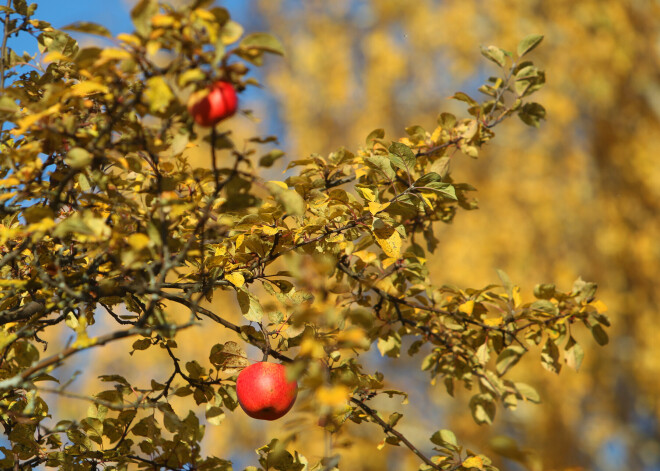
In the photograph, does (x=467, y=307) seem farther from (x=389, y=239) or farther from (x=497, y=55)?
(x=497, y=55)

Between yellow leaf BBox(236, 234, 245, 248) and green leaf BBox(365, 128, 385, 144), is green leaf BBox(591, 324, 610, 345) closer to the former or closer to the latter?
green leaf BBox(365, 128, 385, 144)

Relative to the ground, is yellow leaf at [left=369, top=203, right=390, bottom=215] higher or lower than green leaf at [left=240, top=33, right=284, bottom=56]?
higher

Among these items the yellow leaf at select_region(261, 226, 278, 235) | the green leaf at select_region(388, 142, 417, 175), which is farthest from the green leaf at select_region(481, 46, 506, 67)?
the yellow leaf at select_region(261, 226, 278, 235)

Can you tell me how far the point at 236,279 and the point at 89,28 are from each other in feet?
1.55

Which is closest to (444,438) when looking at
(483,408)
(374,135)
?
(483,408)

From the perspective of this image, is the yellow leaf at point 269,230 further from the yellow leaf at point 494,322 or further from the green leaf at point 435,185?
the yellow leaf at point 494,322

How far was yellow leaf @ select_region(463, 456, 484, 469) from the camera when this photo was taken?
106 cm

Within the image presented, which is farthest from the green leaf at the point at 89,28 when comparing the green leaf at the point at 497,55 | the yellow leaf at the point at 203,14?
the green leaf at the point at 497,55

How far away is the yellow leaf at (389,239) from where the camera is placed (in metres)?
1.06

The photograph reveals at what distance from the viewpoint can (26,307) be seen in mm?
969

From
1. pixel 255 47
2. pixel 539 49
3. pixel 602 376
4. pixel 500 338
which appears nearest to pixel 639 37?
pixel 539 49

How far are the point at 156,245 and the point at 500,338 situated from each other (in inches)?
31.6

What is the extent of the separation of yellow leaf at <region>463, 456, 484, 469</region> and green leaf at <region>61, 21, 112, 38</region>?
91cm

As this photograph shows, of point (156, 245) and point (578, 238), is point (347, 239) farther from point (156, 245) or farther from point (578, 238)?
Result: point (578, 238)
